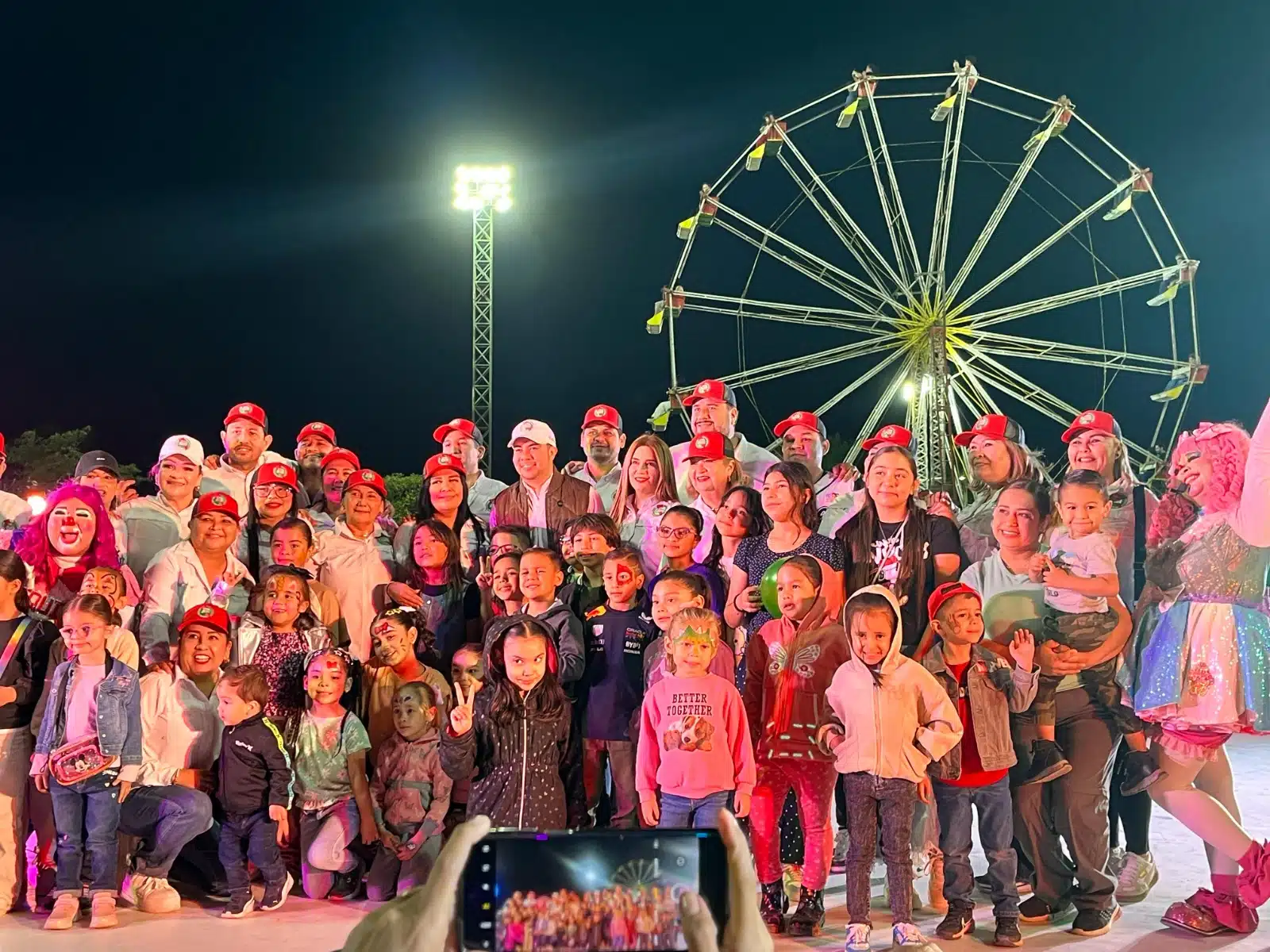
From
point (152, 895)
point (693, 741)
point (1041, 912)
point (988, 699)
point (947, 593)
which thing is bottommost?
point (1041, 912)

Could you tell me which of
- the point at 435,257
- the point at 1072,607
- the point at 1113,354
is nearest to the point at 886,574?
the point at 1072,607

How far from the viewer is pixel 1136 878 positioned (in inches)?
191

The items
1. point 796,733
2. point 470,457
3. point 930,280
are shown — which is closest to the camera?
point 796,733

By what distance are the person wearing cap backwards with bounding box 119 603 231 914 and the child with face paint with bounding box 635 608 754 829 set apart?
6.30 ft

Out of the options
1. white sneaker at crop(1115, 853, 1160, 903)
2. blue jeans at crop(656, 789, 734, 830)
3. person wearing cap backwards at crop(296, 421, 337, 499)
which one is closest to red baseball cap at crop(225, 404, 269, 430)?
person wearing cap backwards at crop(296, 421, 337, 499)

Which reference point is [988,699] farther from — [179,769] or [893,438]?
[179,769]

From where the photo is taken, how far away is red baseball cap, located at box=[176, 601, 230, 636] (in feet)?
16.5

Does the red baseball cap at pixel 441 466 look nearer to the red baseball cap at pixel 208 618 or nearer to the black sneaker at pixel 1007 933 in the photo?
the red baseball cap at pixel 208 618

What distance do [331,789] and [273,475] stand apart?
1.75m

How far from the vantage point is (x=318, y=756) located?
4.99 meters

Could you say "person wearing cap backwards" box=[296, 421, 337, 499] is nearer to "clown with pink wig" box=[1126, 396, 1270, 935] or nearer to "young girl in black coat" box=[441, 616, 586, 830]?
"young girl in black coat" box=[441, 616, 586, 830]

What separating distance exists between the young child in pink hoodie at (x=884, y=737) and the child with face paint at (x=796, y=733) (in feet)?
0.65

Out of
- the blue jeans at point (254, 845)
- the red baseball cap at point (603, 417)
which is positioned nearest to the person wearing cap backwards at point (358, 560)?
the blue jeans at point (254, 845)

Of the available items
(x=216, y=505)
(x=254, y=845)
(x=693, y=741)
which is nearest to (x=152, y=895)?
(x=254, y=845)
